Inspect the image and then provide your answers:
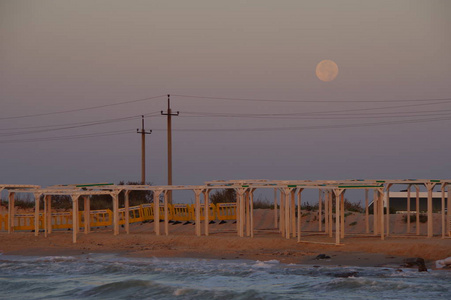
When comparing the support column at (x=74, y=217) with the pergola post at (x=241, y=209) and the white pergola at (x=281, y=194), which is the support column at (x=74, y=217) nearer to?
the white pergola at (x=281, y=194)

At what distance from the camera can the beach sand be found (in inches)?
1079

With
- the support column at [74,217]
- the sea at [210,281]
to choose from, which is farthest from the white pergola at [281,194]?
the sea at [210,281]

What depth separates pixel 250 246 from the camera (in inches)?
1219

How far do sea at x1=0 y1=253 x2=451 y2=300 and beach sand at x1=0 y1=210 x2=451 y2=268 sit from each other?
121 centimetres

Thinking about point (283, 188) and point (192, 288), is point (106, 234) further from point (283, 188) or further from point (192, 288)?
point (192, 288)

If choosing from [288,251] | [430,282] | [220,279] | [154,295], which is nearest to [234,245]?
[288,251]

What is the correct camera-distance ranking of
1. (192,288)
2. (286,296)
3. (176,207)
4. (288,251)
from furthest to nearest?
(176,207) < (288,251) < (192,288) < (286,296)

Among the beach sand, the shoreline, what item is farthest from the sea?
the beach sand

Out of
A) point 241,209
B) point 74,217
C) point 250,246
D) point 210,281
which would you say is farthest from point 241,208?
point 74,217

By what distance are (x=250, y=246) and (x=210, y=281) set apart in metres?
6.16

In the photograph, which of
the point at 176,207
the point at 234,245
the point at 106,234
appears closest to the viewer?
the point at 234,245

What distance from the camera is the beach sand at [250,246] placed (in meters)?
27.4

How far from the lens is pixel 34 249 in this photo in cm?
3284

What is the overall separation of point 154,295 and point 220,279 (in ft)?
8.98
